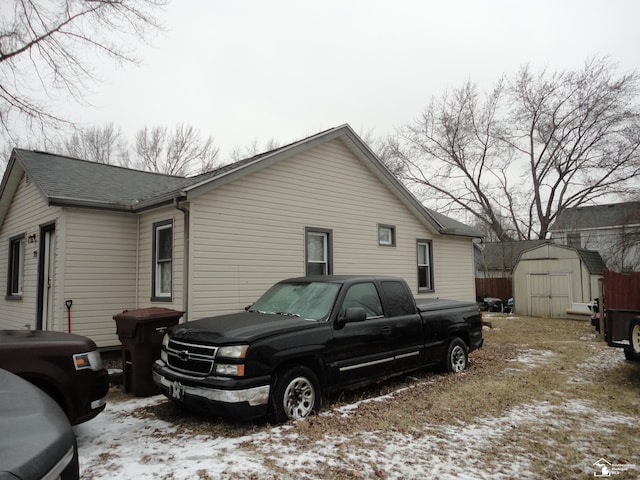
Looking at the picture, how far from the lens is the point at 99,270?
9.08m

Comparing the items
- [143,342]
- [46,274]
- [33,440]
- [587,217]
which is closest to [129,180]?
[46,274]

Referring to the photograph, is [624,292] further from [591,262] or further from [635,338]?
[591,262]

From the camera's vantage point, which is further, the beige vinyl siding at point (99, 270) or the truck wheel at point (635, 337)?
the beige vinyl siding at point (99, 270)

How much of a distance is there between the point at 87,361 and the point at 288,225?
588 centimetres

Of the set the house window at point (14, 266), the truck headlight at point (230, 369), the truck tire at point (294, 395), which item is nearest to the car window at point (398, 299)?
the truck tire at point (294, 395)

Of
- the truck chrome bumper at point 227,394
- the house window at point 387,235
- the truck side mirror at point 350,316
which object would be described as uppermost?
the house window at point 387,235

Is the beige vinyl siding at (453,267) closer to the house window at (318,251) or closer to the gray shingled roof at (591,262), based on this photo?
the house window at (318,251)

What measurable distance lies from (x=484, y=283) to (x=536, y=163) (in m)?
12.0

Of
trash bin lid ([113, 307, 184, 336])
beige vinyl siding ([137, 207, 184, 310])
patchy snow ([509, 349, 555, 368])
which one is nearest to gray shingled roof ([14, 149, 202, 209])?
beige vinyl siding ([137, 207, 184, 310])

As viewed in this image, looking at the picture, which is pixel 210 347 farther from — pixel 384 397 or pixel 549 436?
pixel 549 436

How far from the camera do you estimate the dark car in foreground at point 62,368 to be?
423 cm

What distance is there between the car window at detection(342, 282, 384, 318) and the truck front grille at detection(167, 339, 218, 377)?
6.58 ft

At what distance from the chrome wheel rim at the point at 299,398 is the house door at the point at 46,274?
691 cm

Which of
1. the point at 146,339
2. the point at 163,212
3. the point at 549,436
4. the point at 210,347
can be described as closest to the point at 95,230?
the point at 163,212
